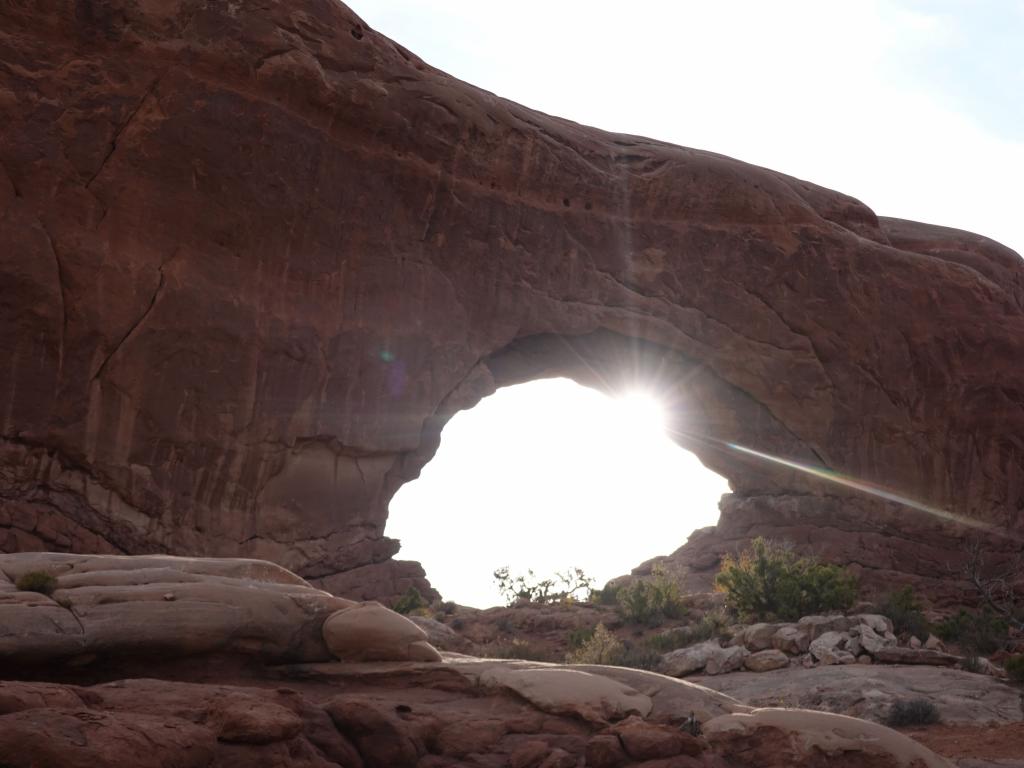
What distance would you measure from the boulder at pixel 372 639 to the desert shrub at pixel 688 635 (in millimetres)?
7765

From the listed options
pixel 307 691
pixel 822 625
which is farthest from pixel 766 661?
pixel 307 691

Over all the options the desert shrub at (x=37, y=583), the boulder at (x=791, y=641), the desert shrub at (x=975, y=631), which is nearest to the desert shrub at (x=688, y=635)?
the boulder at (x=791, y=641)

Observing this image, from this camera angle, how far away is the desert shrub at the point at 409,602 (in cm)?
1708

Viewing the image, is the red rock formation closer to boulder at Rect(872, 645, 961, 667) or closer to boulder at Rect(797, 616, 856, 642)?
boulder at Rect(797, 616, 856, 642)

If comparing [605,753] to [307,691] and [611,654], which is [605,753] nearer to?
[307,691]

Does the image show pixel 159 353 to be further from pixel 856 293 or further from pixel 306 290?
pixel 856 293

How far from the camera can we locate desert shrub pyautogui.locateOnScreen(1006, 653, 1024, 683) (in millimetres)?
14492

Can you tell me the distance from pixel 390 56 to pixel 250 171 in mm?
2979

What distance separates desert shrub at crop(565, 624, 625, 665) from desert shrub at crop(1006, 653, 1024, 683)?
4978mm

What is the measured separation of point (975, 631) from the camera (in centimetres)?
1789

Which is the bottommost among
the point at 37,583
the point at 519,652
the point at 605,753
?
the point at 605,753

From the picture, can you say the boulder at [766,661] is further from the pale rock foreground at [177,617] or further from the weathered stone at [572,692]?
the pale rock foreground at [177,617]

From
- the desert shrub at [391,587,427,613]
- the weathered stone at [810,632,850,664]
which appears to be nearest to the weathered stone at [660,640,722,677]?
the weathered stone at [810,632,850,664]

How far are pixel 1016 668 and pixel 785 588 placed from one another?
150 inches
